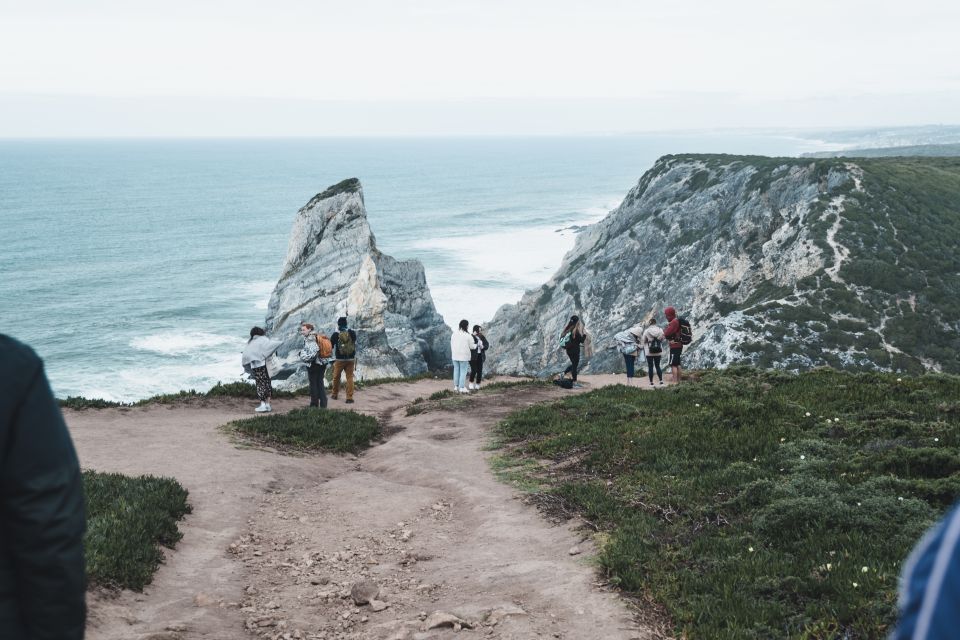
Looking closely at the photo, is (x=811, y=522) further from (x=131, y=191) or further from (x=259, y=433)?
(x=131, y=191)

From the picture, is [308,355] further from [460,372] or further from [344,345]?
[460,372]

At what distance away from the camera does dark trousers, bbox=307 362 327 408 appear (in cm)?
2116

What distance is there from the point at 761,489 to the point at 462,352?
1458 cm

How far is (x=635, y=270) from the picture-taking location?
62562 mm

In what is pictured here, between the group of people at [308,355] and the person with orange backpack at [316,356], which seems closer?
the group of people at [308,355]

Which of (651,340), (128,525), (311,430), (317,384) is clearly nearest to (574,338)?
Result: (651,340)

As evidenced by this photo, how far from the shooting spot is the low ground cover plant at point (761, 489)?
801cm

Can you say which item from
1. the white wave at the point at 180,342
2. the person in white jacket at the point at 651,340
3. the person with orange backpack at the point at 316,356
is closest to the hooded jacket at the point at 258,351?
the person with orange backpack at the point at 316,356

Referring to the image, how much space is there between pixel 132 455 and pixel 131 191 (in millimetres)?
202870

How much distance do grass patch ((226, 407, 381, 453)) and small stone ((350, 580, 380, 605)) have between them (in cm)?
860

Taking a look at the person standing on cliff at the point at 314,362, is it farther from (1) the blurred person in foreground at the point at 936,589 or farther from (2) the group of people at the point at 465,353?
(1) the blurred person in foreground at the point at 936,589

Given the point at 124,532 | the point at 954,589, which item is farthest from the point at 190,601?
the point at 954,589

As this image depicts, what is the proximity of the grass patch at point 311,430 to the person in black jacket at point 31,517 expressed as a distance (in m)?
14.7

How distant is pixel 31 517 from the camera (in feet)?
10.2
